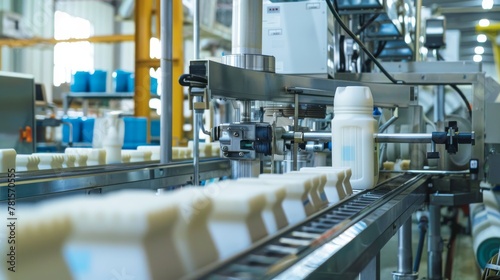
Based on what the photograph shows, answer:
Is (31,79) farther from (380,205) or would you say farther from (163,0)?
(380,205)

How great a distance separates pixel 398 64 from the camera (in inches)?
104

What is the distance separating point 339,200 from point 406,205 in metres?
0.37

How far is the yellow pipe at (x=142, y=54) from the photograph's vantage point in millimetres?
4992

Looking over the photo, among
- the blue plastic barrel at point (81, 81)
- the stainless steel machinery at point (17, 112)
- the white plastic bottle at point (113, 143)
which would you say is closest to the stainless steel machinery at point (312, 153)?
the white plastic bottle at point (113, 143)

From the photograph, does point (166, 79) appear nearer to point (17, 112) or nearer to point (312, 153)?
point (312, 153)

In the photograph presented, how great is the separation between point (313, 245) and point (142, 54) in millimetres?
4513

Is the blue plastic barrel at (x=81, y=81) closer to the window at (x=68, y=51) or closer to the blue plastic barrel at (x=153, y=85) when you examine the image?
the window at (x=68, y=51)

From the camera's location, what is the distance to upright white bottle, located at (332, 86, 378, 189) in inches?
Answer: 54.8

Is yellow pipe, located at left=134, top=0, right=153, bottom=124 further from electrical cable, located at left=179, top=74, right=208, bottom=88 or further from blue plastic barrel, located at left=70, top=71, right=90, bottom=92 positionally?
electrical cable, located at left=179, top=74, right=208, bottom=88

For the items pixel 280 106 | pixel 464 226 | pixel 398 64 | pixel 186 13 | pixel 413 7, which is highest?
pixel 186 13

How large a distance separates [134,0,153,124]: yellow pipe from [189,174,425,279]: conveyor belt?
3.91 m

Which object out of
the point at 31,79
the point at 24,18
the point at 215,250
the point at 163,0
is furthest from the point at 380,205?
the point at 24,18

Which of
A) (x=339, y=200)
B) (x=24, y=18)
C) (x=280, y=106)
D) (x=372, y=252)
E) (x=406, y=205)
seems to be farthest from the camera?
(x=24, y=18)

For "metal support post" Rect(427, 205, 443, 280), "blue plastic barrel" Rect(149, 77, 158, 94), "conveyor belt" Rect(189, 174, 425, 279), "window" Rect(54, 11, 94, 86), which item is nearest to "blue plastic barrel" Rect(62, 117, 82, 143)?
"window" Rect(54, 11, 94, 86)
